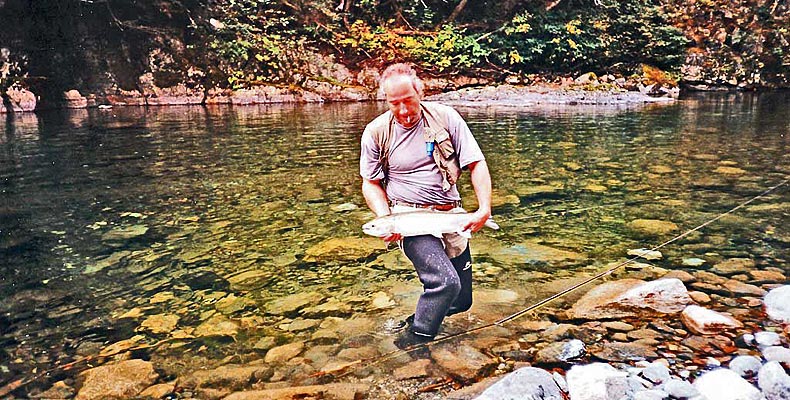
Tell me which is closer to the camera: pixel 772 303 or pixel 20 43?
pixel 772 303

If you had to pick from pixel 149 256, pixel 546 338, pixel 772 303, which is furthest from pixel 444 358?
pixel 149 256

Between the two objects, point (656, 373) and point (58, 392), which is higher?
point (656, 373)

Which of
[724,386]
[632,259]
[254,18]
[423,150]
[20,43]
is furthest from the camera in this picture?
[254,18]

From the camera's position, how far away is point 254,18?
1177 inches

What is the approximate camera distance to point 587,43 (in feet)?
100

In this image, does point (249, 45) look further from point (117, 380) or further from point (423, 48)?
point (117, 380)

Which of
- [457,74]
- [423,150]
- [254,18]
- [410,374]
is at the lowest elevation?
[410,374]

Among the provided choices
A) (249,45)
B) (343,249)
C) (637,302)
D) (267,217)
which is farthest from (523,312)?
(249,45)

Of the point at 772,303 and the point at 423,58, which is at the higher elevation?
the point at 423,58

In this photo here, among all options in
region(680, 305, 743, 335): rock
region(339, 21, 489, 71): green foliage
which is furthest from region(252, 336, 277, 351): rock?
region(339, 21, 489, 71): green foliage

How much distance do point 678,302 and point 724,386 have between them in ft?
5.07

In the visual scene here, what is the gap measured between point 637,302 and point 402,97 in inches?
113

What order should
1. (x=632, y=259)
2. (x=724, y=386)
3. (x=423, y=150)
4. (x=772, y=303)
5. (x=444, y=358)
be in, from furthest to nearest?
(x=632, y=259) < (x=772, y=303) < (x=444, y=358) < (x=423, y=150) < (x=724, y=386)

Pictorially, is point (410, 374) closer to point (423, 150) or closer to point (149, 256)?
point (423, 150)
